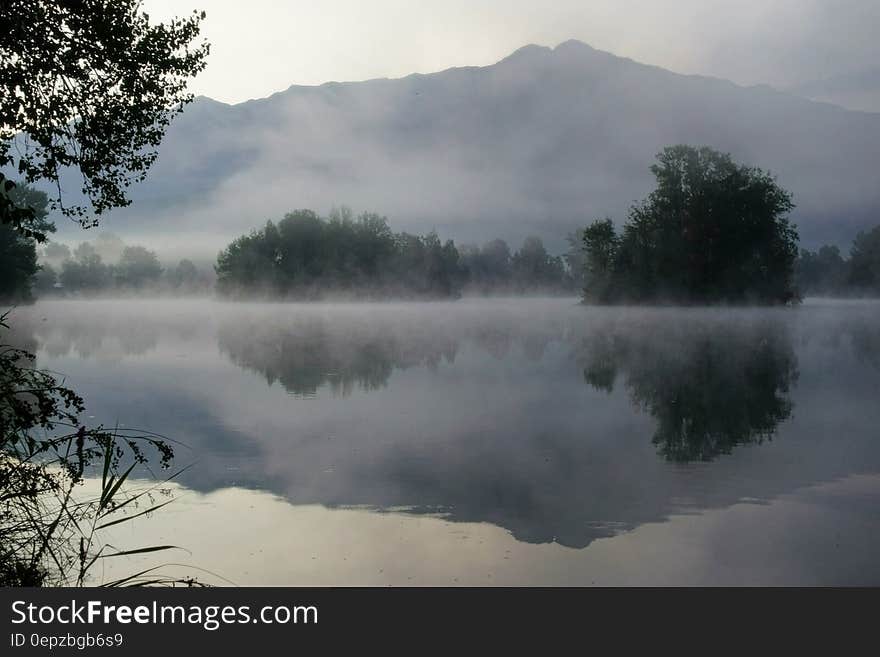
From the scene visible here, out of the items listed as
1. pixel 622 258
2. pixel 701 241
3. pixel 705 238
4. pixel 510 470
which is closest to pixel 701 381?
pixel 510 470

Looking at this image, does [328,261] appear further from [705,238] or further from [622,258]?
[705,238]

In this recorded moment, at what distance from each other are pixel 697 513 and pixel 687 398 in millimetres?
11855

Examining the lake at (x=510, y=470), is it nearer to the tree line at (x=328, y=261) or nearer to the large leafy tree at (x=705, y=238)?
the large leafy tree at (x=705, y=238)

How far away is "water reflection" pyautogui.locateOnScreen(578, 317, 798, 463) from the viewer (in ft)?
59.1

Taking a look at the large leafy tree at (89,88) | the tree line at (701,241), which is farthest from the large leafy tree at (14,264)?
the tree line at (701,241)

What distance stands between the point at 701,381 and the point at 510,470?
14.4 meters

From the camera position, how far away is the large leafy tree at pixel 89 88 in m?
12.1

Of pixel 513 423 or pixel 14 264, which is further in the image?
pixel 14 264

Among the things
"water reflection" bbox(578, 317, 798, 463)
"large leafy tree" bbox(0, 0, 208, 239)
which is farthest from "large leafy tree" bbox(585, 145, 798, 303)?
"large leafy tree" bbox(0, 0, 208, 239)

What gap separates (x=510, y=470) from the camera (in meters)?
14.6

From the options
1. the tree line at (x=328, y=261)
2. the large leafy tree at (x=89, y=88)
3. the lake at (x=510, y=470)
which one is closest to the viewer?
the lake at (x=510, y=470)

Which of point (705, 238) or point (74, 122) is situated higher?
point (705, 238)

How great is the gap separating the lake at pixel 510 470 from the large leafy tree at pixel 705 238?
65.4m
